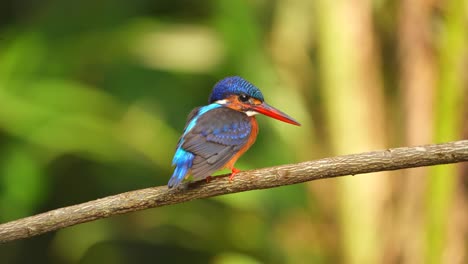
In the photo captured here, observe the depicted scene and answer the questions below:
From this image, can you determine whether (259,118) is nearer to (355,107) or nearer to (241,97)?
(355,107)

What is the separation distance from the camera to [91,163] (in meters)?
4.70

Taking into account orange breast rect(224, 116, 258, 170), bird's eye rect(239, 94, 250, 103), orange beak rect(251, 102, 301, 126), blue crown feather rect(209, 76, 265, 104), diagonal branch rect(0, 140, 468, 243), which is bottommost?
diagonal branch rect(0, 140, 468, 243)

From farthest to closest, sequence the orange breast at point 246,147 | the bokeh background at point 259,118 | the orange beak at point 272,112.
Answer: the bokeh background at point 259,118, the orange beak at point 272,112, the orange breast at point 246,147

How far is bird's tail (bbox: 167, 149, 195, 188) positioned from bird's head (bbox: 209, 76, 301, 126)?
0.38 m

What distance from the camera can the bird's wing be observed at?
2.34m

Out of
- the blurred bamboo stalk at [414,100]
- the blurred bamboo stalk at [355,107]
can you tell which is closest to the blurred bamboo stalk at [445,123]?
the blurred bamboo stalk at [414,100]

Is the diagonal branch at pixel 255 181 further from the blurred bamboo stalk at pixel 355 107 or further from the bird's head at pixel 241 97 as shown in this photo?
the blurred bamboo stalk at pixel 355 107

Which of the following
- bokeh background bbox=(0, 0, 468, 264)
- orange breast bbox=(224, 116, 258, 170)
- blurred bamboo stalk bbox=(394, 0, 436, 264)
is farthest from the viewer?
bokeh background bbox=(0, 0, 468, 264)

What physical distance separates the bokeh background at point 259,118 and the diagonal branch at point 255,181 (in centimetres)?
91

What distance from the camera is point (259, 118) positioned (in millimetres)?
4141

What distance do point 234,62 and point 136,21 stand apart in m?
0.72

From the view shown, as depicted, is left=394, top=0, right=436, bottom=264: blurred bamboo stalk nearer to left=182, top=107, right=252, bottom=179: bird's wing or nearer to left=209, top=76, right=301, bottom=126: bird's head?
left=209, top=76, right=301, bottom=126: bird's head

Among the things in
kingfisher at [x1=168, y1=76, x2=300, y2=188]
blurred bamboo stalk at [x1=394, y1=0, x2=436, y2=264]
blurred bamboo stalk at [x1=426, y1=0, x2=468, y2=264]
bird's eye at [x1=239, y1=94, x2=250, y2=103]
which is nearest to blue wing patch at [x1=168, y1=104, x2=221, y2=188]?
kingfisher at [x1=168, y1=76, x2=300, y2=188]

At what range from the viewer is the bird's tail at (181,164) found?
2198 millimetres
